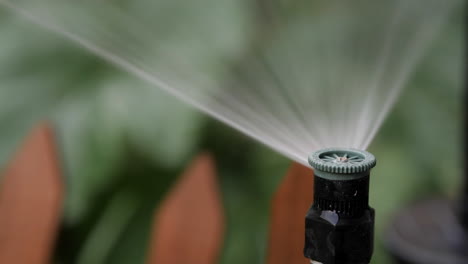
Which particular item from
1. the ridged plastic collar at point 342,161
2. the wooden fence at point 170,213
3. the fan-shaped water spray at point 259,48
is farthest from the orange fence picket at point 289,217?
the ridged plastic collar at point 342,161

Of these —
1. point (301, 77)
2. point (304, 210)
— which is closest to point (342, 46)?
point (301, 77)

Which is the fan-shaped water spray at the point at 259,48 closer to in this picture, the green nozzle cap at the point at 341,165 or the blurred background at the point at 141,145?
the blurred background at the point at 141,145

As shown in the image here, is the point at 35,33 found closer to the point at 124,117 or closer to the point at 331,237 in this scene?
the point at 124,117

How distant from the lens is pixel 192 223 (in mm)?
742

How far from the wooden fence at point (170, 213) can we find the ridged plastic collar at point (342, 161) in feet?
0.70

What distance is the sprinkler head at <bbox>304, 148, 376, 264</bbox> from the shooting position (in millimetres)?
412

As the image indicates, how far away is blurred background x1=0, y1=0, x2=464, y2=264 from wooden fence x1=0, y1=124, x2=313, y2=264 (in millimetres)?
72

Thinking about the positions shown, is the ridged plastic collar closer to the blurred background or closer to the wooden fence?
the wooden fence

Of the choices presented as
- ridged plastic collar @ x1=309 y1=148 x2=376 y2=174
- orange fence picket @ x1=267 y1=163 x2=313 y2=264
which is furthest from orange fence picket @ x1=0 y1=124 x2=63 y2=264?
ridged plastic collar @ x1=309 y1=148 x2=376 y2=174

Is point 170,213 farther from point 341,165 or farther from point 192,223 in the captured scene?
point 341,165

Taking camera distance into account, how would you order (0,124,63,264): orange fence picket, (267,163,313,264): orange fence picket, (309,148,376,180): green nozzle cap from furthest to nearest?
(0,124,63,264): orange fence picket, (267,163,313,264): orange fence picket, (309,148,376,180): green nozzle cap

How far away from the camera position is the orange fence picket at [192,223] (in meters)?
0.73

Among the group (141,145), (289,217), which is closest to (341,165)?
(289,217)

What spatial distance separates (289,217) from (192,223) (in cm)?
12
